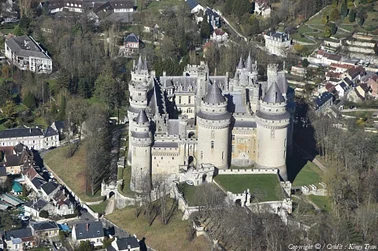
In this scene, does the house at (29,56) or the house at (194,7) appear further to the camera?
the house at (194,7)

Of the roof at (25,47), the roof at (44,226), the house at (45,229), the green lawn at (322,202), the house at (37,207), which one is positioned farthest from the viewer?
the roof at (25,47)

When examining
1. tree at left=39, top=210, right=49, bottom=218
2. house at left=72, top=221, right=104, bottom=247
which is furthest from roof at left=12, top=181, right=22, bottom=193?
house at left=72, top=221, right=104, bottom=247

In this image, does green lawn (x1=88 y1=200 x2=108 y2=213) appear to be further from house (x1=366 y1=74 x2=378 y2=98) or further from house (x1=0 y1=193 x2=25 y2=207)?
house (x1=366 y1=74 x2=378 y2=98)

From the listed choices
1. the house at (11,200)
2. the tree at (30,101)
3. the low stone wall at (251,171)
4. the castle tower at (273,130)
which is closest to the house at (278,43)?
the tree at (30,101)

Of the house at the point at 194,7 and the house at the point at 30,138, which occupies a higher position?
the house at the point at 194,7

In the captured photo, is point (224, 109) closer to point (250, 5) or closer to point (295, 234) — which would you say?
point (295, 234)

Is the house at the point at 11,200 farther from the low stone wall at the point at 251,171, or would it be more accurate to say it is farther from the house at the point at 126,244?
the low stone wall at the point at 251,171
